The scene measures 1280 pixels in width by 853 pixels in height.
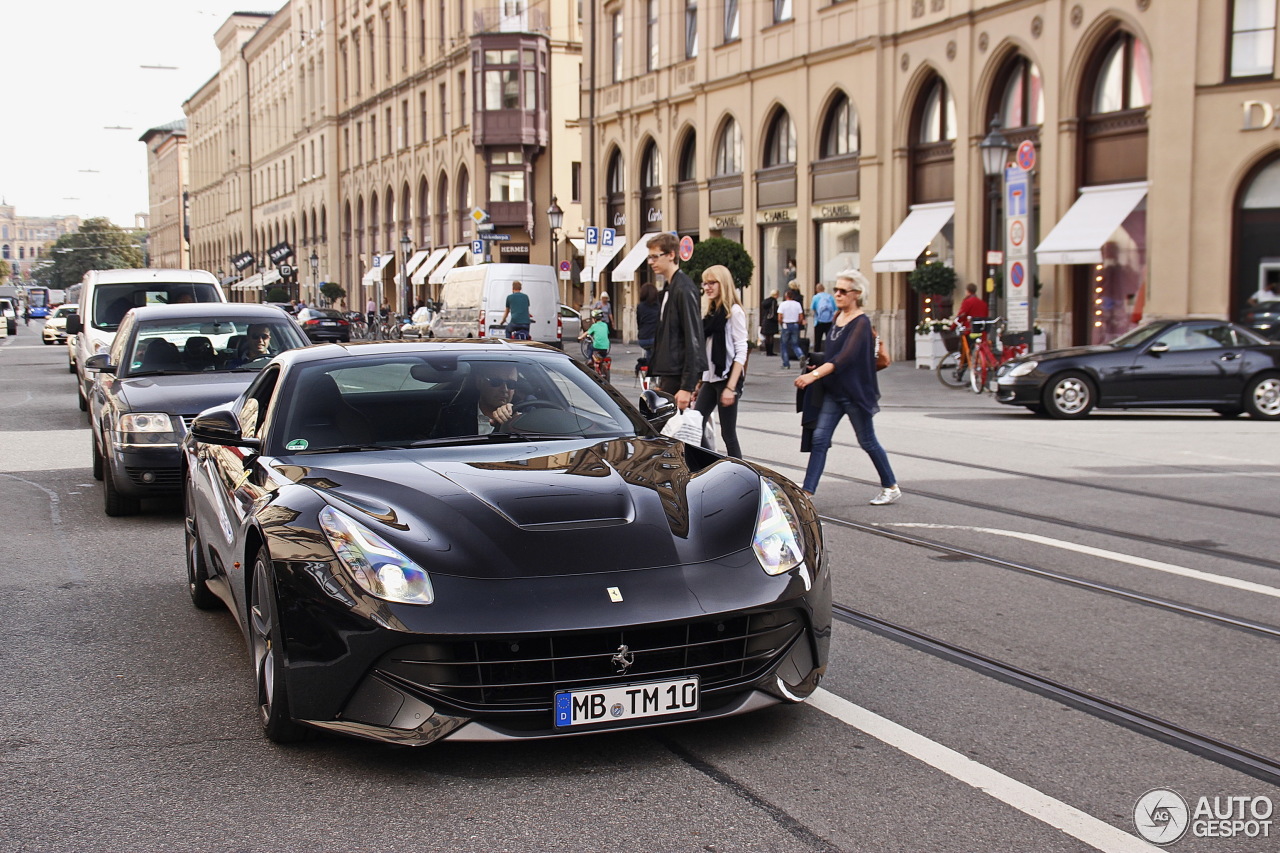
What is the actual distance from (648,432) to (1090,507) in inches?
213

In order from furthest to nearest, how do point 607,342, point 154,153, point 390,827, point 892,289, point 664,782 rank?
point 154,153 → point 892,289 → point 607,342 → point 664,782 → point 390,827

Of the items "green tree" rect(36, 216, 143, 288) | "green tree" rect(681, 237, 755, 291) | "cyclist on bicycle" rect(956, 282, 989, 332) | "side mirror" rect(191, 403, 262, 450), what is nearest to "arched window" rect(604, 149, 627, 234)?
"green tree" rect(681, 237, 755, 291)

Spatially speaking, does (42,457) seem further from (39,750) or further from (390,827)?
(390,827)

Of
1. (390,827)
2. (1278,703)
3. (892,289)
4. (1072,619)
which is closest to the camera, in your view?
(390,827)

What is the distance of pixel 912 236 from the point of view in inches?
1204

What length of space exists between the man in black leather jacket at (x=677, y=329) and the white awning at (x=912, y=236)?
21302mm

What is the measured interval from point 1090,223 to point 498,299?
13.0 metres

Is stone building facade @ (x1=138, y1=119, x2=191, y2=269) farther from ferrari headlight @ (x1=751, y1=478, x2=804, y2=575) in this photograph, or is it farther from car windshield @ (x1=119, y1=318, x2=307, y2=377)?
ferrari headlight @ (x1=751, y1=478, x2=804, y2=575)

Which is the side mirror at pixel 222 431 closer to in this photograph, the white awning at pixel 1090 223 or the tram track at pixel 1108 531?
the tram track at pixel 1108 531

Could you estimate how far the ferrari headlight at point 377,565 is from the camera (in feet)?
13.7

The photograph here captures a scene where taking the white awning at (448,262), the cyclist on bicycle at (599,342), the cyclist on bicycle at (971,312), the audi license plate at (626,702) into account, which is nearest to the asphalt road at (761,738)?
the audi license plate at (626,702)

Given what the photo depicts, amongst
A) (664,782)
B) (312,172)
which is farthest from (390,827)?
(312,172)

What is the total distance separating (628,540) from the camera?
443 centimetres

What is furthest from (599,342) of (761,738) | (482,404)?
(761,738)
